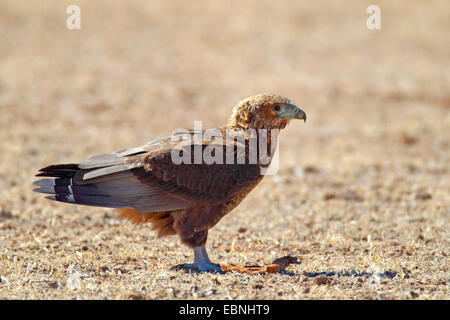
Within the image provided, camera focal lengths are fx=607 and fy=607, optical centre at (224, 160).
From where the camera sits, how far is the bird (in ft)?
16.9

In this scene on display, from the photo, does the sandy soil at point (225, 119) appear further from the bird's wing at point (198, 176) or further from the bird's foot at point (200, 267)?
the bird's wing at point (198, 176)

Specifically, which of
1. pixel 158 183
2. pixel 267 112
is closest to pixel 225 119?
pixel 267 112

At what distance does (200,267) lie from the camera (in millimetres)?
5250

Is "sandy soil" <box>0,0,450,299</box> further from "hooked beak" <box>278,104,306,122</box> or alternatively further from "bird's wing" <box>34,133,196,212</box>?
"hooked beak" <box>278,104,306,122</box>

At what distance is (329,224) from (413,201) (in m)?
→ 1.66

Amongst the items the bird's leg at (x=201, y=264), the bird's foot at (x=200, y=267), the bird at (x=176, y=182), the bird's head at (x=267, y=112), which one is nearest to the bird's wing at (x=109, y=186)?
the bird at (x=176, y=182)

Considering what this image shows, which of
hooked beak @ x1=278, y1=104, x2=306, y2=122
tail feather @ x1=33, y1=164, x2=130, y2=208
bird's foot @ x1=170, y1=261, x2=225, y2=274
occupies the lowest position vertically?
bird's foot @ x1=170, y1=261, x2=225, y2=274

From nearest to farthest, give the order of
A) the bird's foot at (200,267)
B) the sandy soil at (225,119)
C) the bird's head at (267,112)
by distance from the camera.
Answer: the sandy soil at (225,119)
the bird's foot at (200,267)
the bird's head at (267,112)

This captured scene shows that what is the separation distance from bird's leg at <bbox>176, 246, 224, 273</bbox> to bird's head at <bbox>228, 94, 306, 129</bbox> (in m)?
1.19

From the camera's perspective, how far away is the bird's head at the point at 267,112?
→ 5.45 m

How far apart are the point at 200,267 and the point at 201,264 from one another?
4 centimetres

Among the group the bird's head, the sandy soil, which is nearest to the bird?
the bird's head

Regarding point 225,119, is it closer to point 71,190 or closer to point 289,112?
point 289,112

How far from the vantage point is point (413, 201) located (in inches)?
320
